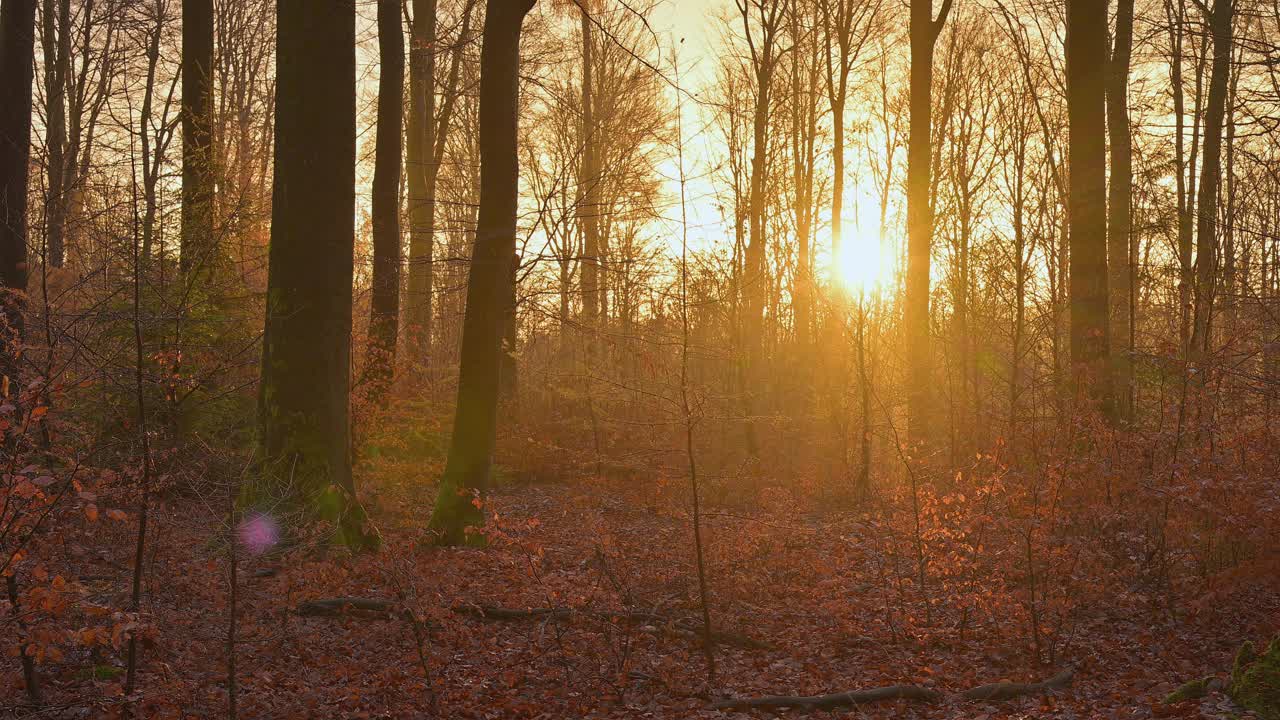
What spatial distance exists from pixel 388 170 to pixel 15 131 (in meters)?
5.13

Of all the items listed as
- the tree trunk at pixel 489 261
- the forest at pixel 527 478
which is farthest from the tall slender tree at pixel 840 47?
the tree trunk at pixel 489 261

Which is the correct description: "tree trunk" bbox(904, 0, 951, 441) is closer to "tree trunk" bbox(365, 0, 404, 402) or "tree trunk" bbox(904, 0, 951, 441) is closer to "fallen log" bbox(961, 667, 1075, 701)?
"fallen log" bbox(961, 667, 1075, 701)

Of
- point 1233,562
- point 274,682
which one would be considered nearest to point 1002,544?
point 1233,562

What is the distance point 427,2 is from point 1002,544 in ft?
50.6

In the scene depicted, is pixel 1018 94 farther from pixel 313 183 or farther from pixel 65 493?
pixel 65 493

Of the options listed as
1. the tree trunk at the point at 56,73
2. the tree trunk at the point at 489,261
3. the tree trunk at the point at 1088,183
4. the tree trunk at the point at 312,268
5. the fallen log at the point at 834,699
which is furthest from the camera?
the tree trunk at the point at 56,73

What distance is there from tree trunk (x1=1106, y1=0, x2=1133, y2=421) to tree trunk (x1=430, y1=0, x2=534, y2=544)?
7423mm

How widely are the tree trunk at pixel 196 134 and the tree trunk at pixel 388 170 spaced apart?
2533mm

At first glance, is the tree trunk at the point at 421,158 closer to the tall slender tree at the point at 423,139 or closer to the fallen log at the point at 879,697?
the tall slender tree at the point at 423,139

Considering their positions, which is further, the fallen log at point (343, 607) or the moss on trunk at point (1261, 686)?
the fallen log at point (343, 607)

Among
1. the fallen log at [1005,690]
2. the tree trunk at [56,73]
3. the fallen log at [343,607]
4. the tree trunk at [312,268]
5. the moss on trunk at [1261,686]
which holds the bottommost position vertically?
the fallen log at [1005,690]

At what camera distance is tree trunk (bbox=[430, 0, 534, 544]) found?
372 inches

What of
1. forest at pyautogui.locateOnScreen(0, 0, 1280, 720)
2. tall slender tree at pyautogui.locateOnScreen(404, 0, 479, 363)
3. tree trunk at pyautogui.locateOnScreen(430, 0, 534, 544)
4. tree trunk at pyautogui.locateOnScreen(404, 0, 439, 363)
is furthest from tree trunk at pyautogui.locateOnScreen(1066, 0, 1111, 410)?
tree trunk at pyautogui.locateOnScreen(404, 0, 439, 363)

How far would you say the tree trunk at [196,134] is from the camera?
11102 mm
